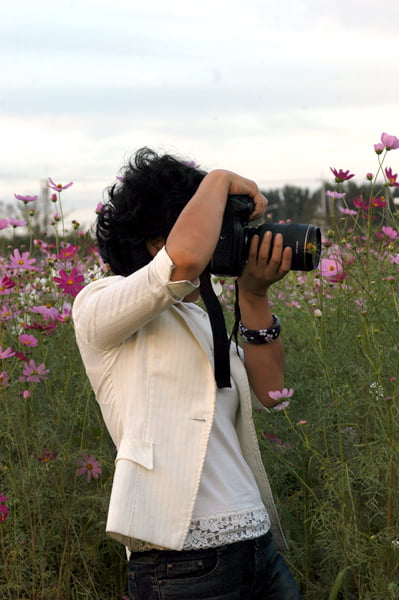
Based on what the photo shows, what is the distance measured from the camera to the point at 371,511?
1.93 metres

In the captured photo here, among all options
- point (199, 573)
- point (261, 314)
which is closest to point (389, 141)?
point (261, 314)

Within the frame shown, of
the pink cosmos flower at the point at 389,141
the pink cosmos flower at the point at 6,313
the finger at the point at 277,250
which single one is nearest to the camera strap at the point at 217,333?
the finger at the point at 277,250

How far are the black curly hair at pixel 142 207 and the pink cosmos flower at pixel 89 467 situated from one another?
0.78 m

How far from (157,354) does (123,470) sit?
203 mm

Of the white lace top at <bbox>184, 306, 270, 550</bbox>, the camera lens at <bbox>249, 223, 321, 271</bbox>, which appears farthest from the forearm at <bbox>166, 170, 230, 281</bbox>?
the white lace top at <bbox>184, 306, 270, 550</bbox>

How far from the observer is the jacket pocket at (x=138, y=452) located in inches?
53.4

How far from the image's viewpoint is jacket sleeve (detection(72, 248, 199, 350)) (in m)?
1.27

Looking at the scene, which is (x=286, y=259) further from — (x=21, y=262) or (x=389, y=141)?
(x=21, y=262)

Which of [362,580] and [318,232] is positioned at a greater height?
[318,232]

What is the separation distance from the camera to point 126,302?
4.25ft

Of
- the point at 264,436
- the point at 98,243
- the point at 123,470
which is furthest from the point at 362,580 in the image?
the point at 98,243

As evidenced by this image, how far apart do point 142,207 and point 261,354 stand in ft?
1.22

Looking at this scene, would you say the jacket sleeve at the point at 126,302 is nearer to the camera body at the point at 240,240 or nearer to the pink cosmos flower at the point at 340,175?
the camera body at the point at 240,240

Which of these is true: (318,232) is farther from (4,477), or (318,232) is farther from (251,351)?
(4,477)
